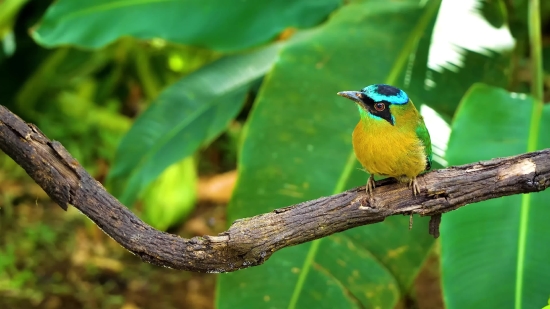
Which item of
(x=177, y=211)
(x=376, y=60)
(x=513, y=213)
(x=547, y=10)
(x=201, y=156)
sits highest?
(x=547, y=10)

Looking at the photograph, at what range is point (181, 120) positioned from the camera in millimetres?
2648

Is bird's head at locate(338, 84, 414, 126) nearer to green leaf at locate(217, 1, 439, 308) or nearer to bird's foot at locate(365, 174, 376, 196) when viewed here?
bird's foot at locate(365, 174, 376, 196)

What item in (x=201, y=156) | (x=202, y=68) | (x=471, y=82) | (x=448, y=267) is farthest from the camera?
(x=201, y=156)

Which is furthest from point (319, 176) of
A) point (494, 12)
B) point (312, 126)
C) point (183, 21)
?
point (494, 12)

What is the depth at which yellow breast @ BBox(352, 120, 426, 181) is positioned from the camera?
1.33 meters

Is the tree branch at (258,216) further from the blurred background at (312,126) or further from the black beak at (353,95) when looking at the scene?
the blurred background at (312,126)

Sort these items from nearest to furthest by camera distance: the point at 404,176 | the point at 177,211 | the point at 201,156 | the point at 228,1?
1. the point at 404,176
2. the point at 228,1
3. the point at 177,211
4. the point at 201,156

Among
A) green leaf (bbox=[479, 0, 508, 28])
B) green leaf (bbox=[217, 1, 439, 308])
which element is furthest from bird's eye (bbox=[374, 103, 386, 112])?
green leaf (bbox=[479, 0, 508, 28])

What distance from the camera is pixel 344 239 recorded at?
187 centimetres

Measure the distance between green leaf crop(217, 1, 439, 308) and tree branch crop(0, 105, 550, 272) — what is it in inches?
20.7

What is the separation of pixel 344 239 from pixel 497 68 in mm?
912

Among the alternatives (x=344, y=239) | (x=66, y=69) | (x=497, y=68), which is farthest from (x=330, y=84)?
(x=66, y=69)

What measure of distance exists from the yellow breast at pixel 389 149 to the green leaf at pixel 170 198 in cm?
210

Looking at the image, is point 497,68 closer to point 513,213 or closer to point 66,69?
point 513,213
